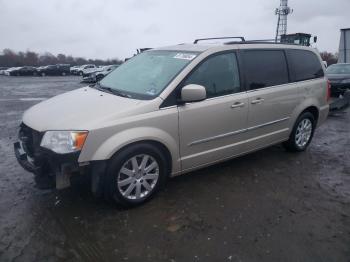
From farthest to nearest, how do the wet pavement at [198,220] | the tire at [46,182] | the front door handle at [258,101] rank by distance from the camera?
1. the front door handle at [258,101]
2. the tire at [46,182]
3. the wet pavement at [198,220]

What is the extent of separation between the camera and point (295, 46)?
5.12m

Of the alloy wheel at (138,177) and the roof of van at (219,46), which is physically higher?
the roof of van at (219,46)

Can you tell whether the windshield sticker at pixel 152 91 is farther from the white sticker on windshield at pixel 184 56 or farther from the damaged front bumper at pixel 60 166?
the damaged front bumper at pixel 60 166

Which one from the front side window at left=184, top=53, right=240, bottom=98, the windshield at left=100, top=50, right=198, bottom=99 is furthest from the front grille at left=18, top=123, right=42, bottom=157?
the front side window at left=184, top=53, right=240, bottom=98

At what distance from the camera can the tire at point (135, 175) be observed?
322cm

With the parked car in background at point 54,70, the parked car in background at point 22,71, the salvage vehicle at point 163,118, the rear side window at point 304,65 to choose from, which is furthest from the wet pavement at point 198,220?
the parked car in background at point 22,71

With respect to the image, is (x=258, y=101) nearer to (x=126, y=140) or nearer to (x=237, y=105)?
(x=237, y=105)

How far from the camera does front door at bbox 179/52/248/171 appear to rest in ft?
12.2

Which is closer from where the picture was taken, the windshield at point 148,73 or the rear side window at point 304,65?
the windshield at point 148,73

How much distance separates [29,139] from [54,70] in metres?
40.6

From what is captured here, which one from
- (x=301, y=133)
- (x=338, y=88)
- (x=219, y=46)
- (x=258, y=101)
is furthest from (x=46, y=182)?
(x=338, y=88)

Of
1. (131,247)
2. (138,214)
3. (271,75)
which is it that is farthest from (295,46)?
(131,247)

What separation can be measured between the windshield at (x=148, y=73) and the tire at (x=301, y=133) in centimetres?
239

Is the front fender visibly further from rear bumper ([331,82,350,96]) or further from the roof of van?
rear bumper ([331,82,350,96])
